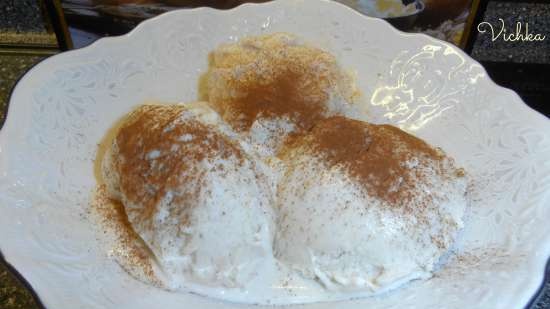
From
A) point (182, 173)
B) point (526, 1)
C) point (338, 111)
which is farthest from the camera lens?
point (526, 1)

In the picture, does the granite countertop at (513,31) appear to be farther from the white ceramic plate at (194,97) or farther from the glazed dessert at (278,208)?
the glazed dessert at (278,208)

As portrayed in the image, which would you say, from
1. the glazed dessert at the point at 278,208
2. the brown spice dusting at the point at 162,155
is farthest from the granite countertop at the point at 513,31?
the brown spice dusting at the point at 162,155

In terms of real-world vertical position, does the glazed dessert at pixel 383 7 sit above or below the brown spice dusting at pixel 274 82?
above

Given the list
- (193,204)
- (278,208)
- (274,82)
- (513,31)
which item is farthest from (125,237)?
(513,31)

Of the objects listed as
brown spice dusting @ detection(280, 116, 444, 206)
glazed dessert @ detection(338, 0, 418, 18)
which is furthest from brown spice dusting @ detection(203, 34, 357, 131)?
glazed dessert @ detection(338, 0, 418, 18)

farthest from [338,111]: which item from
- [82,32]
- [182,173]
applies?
[82,32]

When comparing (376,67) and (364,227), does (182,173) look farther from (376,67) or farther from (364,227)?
(376,67)
